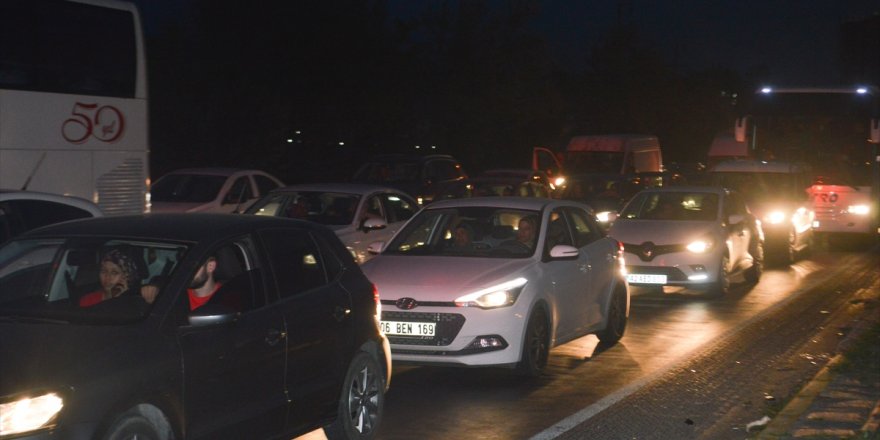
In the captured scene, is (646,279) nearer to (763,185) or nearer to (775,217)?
(775,217)

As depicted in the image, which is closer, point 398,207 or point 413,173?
point 398,207

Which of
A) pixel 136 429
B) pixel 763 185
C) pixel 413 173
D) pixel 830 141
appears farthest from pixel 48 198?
pixel 830 141

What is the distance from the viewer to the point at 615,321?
13.0 m

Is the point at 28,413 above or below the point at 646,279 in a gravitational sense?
above

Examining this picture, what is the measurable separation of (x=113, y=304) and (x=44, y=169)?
7302 mm

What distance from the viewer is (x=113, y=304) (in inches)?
255

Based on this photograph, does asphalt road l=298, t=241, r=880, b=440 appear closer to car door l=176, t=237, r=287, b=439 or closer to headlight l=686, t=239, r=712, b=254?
headlight l=686, t=239, r=712, b=254

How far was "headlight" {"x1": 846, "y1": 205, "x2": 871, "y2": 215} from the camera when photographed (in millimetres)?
27547

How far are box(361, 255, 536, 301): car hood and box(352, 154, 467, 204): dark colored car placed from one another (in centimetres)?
1566

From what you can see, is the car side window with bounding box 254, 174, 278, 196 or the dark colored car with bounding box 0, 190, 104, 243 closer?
the dark colored car with bounding box 0, 190, 104, 243

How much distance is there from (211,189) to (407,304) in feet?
42.7

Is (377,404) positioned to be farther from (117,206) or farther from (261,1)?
(261,1)

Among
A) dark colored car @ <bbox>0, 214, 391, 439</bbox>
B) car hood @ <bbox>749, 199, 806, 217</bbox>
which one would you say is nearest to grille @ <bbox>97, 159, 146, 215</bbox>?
dark colored car @ <bbox>0, 214, 391, 439</bbox>

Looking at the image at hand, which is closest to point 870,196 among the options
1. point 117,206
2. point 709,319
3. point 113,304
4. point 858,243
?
point 858,243
